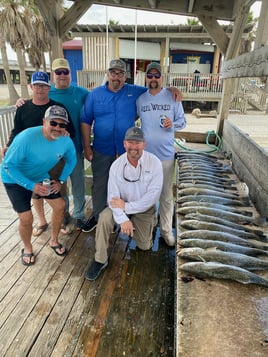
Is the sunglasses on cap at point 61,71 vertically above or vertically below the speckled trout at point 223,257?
above

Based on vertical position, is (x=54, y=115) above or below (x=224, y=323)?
above

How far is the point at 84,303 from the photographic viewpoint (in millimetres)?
2371

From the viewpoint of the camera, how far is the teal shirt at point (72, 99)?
3.18 m

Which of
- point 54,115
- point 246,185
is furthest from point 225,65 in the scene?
point 54,115

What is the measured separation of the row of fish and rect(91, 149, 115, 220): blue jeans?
36.2 inches

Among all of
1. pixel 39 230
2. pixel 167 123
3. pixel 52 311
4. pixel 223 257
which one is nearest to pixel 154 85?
pixel 167 123

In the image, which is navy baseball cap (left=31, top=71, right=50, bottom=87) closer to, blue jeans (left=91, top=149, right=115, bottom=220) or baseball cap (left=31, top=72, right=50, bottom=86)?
baseball cap (left=31, top=72, right=50, bottom=86)

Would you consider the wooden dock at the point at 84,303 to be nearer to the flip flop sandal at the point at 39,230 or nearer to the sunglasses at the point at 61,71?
the flip flop sandal at the point at 39,230

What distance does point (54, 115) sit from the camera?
247 cm

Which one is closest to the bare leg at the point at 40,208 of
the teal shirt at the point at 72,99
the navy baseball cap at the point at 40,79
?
the teal shirt at the point at 72,99

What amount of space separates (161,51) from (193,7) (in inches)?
Result: 501

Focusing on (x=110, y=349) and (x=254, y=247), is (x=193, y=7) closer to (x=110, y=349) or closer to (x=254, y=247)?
(x=254, y=247)

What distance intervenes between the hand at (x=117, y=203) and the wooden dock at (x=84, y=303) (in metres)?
0.70

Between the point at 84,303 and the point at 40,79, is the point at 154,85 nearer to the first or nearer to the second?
the point at 40,79
